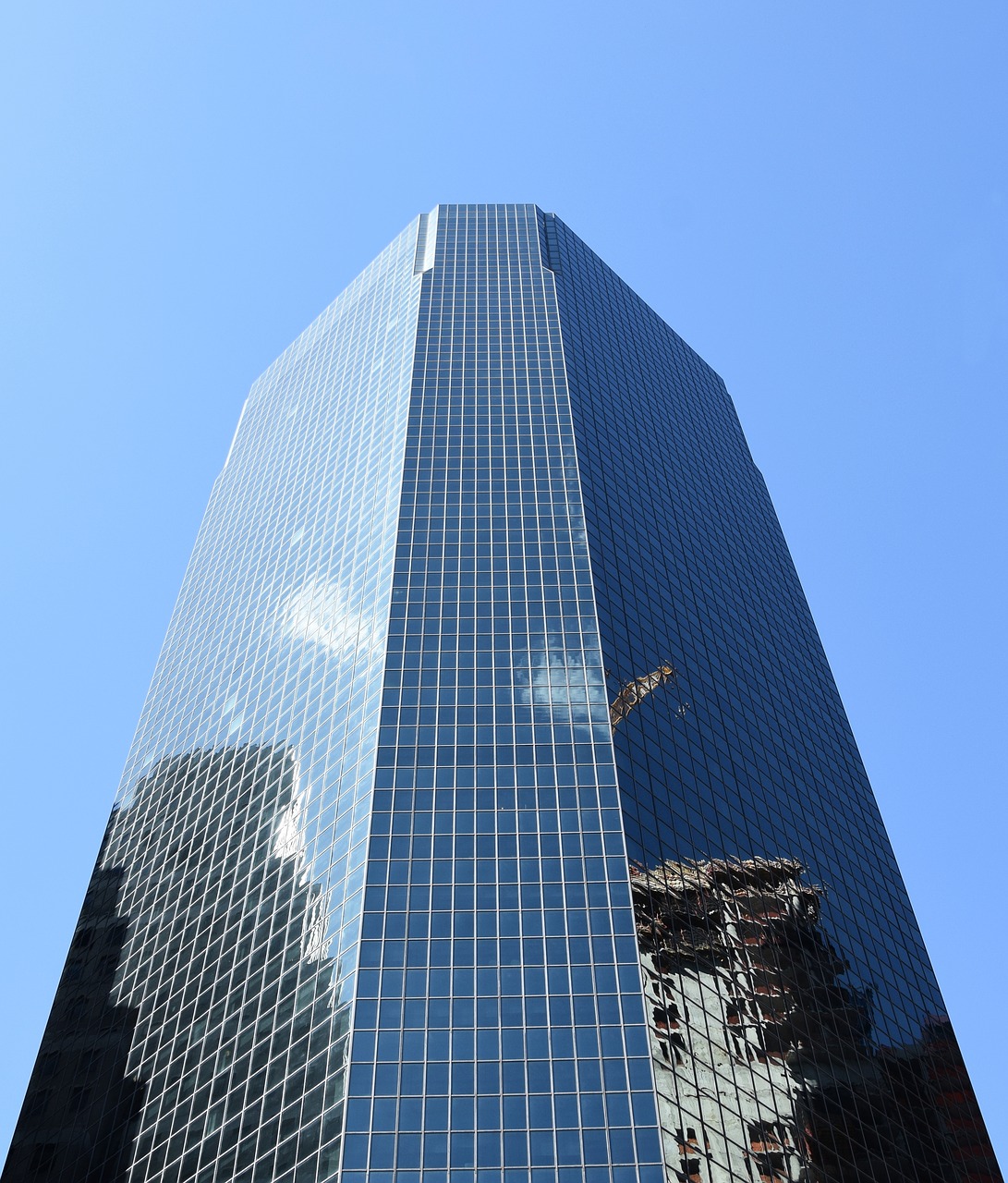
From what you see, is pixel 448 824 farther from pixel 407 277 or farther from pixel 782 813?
pixel 407 277

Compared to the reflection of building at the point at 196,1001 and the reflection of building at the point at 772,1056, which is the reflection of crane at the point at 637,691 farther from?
the reflection of building at the point at 196,1001

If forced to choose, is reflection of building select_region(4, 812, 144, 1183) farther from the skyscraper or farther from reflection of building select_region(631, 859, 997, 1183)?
reflection of building select_region(631, 859, 997, 1183)

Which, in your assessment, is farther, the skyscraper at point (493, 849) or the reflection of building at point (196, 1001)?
the reflection of building at point (196, 1001)

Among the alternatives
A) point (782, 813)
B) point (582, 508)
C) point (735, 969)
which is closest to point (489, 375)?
point (582, 508)

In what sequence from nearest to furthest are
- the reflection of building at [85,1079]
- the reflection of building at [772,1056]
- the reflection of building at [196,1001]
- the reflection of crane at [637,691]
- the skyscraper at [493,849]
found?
the skyscraper at [493,849] < the reflection of building at [772,1056] < the reflection of building at [196,1001] < the reflection of building at [85,1079] < the reflection of crane at [637,691]

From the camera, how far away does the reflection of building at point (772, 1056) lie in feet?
192

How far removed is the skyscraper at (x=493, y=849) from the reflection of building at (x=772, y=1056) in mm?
247

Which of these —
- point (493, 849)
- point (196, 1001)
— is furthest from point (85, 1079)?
point (493, 849)

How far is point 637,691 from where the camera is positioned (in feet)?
266

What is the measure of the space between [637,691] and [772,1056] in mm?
24815

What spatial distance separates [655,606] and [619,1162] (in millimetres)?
46615

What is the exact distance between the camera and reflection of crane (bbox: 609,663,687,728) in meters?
75.8

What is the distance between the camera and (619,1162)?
175ft

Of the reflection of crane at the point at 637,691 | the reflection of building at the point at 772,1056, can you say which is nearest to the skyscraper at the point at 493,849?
the reflection of building at the point at 772,1056
